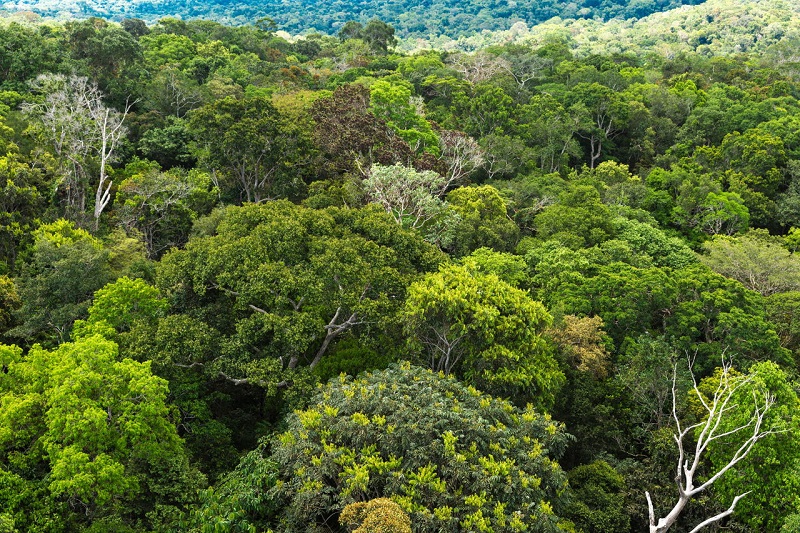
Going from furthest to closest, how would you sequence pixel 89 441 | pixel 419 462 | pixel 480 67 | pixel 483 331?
pixel 480 67 < pixel 483 331 < pixel 89 441 < pixel 419 462

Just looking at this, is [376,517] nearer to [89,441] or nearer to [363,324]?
[89,441]

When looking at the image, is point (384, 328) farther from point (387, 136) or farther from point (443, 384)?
point (387, 136)

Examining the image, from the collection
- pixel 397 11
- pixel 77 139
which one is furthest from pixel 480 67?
pixel 397 11

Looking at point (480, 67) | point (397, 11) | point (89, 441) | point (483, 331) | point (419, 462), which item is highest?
point (397, 11)

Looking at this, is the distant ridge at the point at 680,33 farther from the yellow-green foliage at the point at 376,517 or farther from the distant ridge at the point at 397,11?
the yellow-green foliage at the point at 376,517

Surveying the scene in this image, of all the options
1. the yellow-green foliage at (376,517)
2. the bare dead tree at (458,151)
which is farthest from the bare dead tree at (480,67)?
the yellow-green foliage at (376,517)

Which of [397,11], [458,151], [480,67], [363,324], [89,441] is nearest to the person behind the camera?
[89,441]
